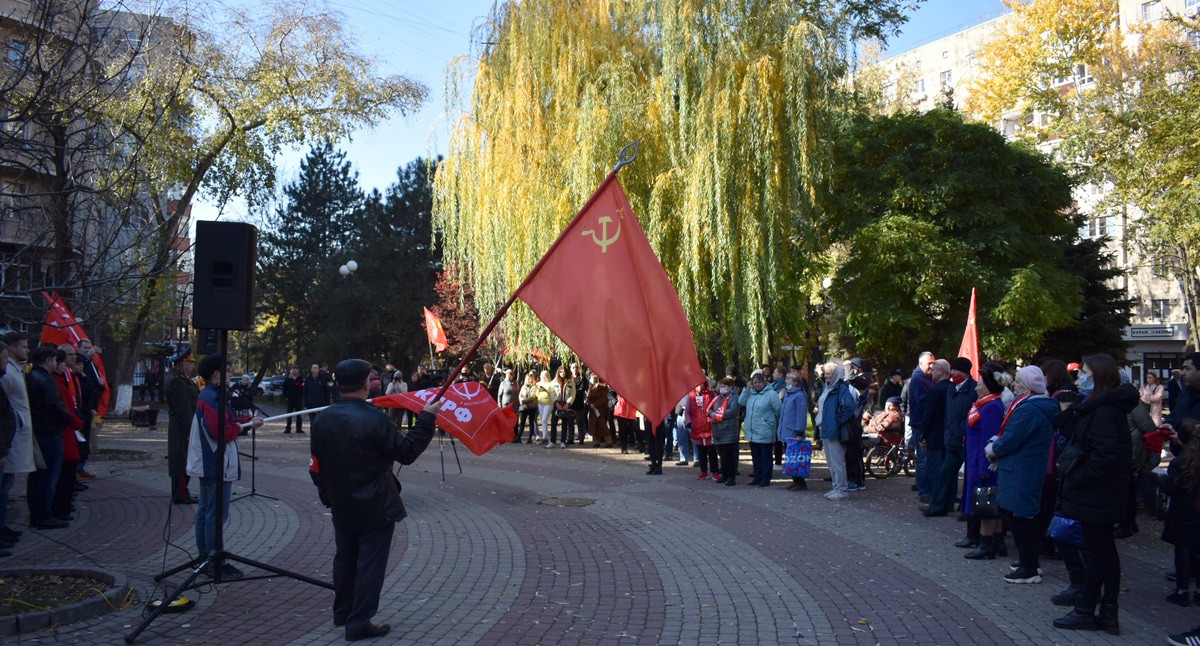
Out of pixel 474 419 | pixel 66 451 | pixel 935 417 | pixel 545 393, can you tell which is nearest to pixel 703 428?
pixel 935 417

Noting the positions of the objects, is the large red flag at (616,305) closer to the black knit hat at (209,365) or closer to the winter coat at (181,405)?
the black knit hat at (209,365)

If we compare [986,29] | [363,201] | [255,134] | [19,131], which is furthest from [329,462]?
[986,29]

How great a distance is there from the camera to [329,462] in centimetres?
609

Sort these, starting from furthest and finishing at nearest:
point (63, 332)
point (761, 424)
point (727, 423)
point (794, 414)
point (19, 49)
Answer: point (727, 423) < point (761, 424) < point (794, 414) < point (63, 332) < point (19, 49)

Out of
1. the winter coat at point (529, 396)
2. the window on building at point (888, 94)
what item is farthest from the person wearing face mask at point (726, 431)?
the window on building at point (888, 94)

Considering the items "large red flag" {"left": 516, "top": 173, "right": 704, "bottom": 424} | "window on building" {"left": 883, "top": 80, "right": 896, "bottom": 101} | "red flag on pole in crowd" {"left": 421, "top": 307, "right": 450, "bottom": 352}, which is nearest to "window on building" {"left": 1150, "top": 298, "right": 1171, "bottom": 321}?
"window on building" {"left": 883, "top": 80, "right": 896, "bottom": 101}

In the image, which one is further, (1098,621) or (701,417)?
(701,417)

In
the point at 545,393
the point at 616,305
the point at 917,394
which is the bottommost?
the point at 545,393

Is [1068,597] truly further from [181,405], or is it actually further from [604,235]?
[181,405]

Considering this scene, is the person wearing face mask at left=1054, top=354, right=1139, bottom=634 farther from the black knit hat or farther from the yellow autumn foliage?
the yellow autumn foliage

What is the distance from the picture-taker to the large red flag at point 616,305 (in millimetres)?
6512

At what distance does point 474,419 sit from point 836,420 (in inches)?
244

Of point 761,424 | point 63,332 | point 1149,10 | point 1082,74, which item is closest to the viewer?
point 63,332

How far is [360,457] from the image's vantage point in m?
6.05
